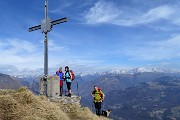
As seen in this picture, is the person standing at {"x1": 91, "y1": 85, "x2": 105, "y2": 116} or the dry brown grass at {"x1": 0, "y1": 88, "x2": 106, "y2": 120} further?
the person standing at {"x1": 91, "y1": 85, "x2": 105, "y2": 116}

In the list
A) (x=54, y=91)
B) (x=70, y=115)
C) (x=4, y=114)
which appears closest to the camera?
(x=4, y=114)

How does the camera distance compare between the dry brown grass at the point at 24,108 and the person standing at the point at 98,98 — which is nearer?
the dry brown grass at the point at 24,108

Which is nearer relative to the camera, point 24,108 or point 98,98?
point 24,108

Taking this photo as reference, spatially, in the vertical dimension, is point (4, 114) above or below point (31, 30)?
below

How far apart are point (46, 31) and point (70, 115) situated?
24.6ft

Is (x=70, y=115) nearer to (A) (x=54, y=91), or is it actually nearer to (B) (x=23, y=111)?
(A) (x=54, y=91)

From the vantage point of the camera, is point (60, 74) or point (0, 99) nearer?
point (0, 99)

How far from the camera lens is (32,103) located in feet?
59.7

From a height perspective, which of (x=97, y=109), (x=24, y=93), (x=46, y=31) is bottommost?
(x=97, y=109)

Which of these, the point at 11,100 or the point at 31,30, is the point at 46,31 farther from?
the point at 11,100

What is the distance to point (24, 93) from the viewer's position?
19062 millimetres

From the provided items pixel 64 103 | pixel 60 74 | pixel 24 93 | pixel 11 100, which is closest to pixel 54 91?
pixel 64 103

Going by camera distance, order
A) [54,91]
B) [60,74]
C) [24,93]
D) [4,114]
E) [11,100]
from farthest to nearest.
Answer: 1. [60,74]
2. [54,91]
3. [24,93]
4. [11,100]
5. [4,114]

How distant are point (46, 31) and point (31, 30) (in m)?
2.90
